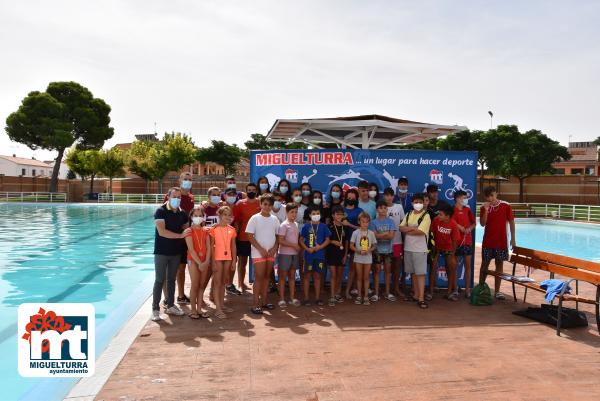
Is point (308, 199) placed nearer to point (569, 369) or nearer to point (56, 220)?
point (569, 369)

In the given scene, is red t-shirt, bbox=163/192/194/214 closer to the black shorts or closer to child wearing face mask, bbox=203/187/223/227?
child wearing face mask, bbox=203/187/223/227

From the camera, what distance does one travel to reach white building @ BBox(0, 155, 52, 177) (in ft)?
229

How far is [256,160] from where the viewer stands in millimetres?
8125

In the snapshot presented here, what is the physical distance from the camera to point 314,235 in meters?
6.49

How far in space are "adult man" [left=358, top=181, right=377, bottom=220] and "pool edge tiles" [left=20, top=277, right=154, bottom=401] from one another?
367 centimetres

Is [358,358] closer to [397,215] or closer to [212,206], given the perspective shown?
[397,215]

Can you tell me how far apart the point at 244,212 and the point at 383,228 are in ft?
7.19

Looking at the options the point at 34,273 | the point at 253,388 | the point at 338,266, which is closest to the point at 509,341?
the point at 338,266

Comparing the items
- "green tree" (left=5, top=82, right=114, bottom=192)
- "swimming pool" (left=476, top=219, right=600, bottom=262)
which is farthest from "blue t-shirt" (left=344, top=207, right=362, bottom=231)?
"green tree" (left=5, top=82, right=114, bottom=192)

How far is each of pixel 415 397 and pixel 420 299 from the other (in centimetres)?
306

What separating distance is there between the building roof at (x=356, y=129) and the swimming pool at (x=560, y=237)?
6679 millimetres

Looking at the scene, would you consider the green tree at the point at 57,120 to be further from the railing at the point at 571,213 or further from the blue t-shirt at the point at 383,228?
the blue t-shirt at the point at 383,228

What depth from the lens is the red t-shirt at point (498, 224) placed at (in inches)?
272

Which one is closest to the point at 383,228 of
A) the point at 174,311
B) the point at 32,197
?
the point at 174,311
